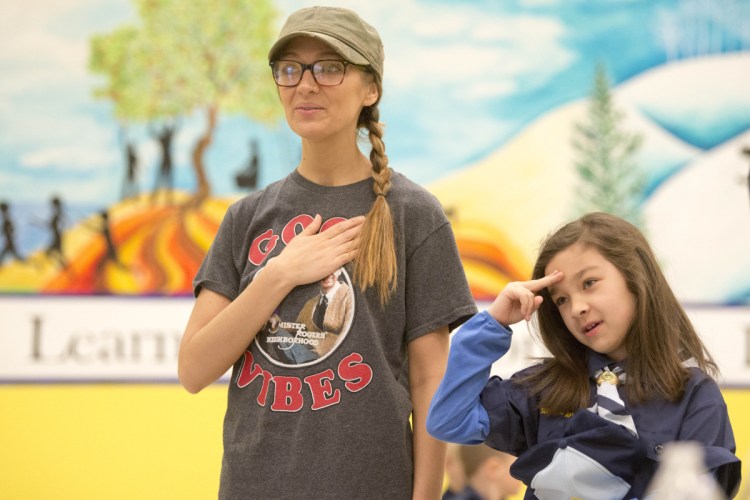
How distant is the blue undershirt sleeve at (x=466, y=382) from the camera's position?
1.49m

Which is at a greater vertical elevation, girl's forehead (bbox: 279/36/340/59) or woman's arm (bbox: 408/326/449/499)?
girl's forehead (bbox: 279/36/340/59)

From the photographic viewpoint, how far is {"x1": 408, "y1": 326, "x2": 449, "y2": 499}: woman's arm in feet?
5.22

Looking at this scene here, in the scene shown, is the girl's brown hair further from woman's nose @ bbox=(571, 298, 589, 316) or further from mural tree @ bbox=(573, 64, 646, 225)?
mural tree @ bbox=(573, 64, 646, 225)

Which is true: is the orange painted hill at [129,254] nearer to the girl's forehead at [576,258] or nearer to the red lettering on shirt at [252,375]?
the red lettering on shirt at [252,375]

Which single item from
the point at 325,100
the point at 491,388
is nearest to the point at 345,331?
the point at 491,388

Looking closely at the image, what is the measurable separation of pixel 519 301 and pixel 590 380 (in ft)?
0.59

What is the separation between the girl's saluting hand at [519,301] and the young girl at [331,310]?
100 mm

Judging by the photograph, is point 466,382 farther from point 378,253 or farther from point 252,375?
point 252,375

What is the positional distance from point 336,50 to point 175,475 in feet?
7.96

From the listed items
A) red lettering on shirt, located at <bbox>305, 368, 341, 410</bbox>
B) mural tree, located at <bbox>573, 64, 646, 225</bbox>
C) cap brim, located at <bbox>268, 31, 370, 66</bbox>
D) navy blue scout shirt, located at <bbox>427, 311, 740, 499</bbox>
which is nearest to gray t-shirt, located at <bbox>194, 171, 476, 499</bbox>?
red lettering on shirt, located at <bbox>305, 368, 341, 410</bbox>

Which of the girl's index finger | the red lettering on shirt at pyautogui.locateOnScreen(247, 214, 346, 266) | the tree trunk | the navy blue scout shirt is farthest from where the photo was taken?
the tree trunk

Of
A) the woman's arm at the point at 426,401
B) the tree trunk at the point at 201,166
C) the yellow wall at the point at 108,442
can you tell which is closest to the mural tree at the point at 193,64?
the tree trunk at the point at 201,166

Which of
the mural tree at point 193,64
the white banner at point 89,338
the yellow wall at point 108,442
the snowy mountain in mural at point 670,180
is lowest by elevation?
the yellow wall at point 108,442

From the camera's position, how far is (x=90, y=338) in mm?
3594
